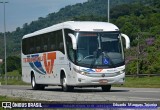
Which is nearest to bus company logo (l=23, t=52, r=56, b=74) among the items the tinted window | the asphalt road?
the tinted window

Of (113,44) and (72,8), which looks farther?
(72,8)

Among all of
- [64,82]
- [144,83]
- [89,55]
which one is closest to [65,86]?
[64,82]

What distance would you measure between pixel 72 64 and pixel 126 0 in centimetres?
16085

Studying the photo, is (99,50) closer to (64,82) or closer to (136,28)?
(64,82)

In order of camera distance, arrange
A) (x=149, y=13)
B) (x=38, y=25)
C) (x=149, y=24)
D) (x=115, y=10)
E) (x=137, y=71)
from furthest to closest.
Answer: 1. (x=38, y=25)
2. (x=115, y=10)
3. (x=149, y=13)
4. (x=149, y=24)
5. (x=137, y=71)

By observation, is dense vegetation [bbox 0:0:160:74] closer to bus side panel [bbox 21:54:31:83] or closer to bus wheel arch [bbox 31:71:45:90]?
bus side panel [bbox 21:54:31:83]

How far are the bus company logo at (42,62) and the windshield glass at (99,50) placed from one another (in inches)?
149

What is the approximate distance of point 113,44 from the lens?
25938 millimetres

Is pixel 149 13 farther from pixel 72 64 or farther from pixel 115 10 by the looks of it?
pixel 72 64

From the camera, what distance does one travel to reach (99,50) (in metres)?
25.5

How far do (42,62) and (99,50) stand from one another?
22.2ft

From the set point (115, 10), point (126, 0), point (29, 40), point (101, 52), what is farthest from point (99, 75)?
point (126, 0)

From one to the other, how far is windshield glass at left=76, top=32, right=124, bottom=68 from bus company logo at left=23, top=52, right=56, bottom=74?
12.4ft

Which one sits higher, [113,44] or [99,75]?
[113,44]
